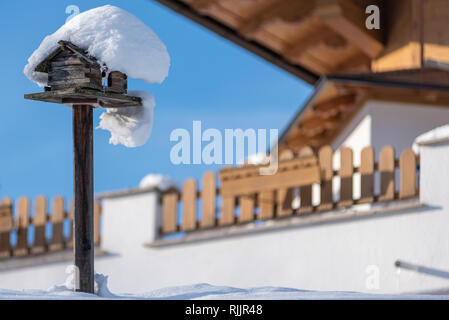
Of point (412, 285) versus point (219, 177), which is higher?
point (219, 177)

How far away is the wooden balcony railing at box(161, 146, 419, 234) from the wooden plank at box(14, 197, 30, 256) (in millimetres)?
2283

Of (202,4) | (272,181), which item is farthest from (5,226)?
(202,4)

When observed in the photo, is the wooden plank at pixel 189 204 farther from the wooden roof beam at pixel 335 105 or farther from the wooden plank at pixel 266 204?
the wooden roof beam at pixel 335 105

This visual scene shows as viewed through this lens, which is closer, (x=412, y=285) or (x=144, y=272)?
(x=412, y=285)

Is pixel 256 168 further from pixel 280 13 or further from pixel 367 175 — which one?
pixel 280 13

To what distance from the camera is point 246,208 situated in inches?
392

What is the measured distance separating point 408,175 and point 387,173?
290 millimetres

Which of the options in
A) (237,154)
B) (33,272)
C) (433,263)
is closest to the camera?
(237,154)

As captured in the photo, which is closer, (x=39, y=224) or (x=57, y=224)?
(x=57, y=224)

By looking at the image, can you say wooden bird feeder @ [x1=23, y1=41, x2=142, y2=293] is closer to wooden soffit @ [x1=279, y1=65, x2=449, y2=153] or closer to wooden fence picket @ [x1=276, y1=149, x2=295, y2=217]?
wooden fence picket @ [x1=276, y1=149, x2=295, y2=217]

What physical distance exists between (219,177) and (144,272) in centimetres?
158

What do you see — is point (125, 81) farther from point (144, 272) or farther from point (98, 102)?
point (144, 272)

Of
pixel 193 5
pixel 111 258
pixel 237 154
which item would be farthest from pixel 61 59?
pixel 193 5

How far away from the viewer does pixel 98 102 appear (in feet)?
18.8
